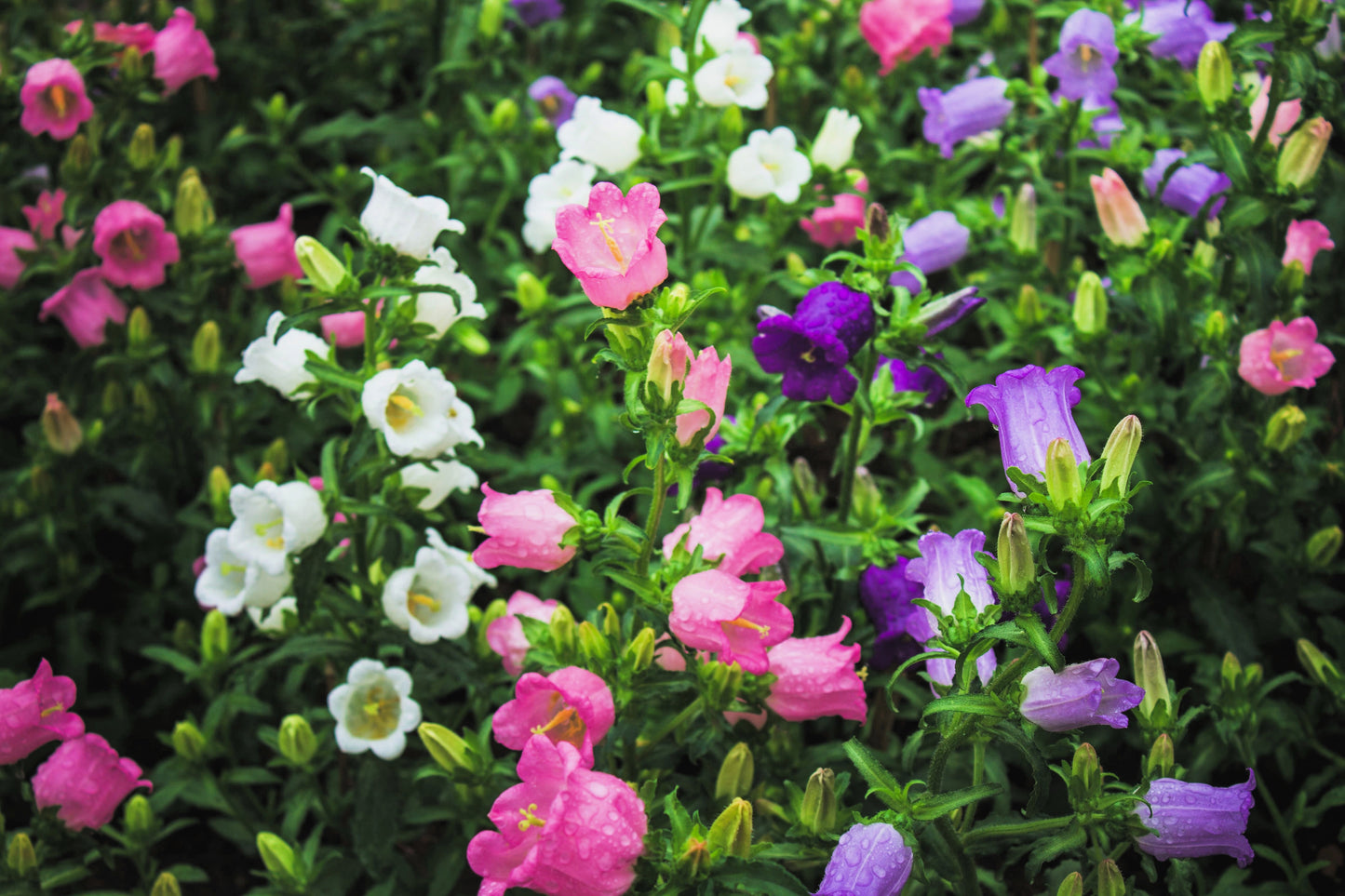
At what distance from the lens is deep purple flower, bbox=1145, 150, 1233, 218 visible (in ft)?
10.6

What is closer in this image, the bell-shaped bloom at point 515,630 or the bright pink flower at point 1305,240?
the bell-shaped bloom at point 515,630

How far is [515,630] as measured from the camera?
239 cm

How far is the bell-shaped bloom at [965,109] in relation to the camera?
11.4 feet

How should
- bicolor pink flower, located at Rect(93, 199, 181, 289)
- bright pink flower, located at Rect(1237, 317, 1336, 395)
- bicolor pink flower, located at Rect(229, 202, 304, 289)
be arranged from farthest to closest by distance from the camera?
bicolor pink flower, located at Rect(229, 202, 304, 289), bicolor pink flower, located at Rect(93, 199, 181, 289), bright pink flower, located at Rect(1237, 317, 1336, 395)

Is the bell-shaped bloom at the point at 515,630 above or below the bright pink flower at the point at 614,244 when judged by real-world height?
below

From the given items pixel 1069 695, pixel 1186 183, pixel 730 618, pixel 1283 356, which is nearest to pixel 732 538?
pixel 730 618

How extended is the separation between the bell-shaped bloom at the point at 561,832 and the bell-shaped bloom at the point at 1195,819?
0.91 metres

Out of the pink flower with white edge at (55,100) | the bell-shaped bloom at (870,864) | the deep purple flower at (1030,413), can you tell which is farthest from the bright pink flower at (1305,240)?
the pink flower with white edge at (55,100)

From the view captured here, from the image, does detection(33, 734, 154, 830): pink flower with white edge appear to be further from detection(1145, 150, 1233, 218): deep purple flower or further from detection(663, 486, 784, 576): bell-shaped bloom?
detection(1145, 150, 1233, 218): deep purple flower

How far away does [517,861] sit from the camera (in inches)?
75.2

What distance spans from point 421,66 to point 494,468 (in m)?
2.05

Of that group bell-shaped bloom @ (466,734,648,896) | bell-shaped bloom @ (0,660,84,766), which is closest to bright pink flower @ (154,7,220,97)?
bell-shaped bloom @ (0,660,84,766)

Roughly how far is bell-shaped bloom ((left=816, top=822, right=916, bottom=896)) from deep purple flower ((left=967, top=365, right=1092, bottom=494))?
616 millimetres

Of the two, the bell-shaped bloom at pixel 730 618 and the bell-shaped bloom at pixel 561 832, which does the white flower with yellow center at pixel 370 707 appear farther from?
the bell-shaped bloom at pixel 730 618
